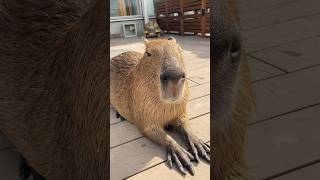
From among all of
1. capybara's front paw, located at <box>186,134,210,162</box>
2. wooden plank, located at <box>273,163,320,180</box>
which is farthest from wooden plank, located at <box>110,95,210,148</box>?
wooden plank, located at <box>273,163,320,180</box>

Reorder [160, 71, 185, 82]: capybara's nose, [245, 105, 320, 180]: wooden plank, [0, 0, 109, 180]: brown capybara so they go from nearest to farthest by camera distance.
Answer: [0, 0, 109, 180]: brown capybara → [245, 105, 320, 180]: wooden plank → [160, 71, 185, 82]: capybara's nose

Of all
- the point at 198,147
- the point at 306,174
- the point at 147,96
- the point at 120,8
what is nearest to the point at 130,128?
the point at 147,96

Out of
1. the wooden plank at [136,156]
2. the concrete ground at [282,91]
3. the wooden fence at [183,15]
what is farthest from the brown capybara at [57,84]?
the wooden fence at [183,15]

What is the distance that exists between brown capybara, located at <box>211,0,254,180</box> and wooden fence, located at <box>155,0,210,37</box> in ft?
1.07

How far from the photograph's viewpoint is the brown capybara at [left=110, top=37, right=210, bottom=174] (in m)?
0.63

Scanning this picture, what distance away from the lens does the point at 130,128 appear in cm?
83

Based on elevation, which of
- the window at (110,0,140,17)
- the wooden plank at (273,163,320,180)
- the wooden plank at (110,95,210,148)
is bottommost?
the wooden plank at (110,95,210,148)

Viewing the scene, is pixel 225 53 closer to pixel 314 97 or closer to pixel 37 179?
pixel 314 97

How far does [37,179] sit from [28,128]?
17cm

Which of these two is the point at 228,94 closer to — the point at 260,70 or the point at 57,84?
the point at 260,70

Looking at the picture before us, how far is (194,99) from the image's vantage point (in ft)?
3.21

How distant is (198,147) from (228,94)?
0.41 meters

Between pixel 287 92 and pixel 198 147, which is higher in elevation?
pixel 287 92

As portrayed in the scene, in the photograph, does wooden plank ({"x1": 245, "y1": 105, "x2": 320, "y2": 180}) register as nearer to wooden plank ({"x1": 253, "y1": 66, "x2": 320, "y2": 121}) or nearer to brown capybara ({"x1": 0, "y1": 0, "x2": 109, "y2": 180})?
wooden plank ({"x1": 253, "y1": 66, "x2": 320, "y2": 121})
